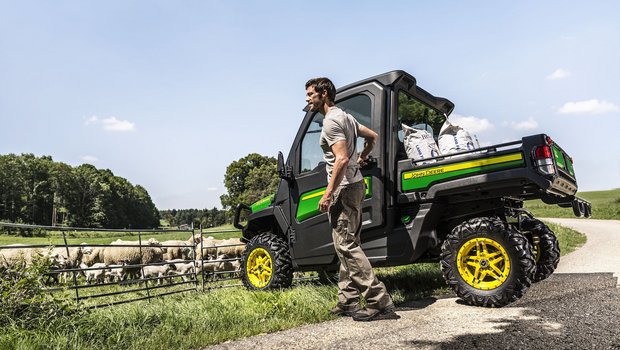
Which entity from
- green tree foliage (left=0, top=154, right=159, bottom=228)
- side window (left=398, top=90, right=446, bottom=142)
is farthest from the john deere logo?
green tree foliage (left=0, top=154, right=159, bottom=228)

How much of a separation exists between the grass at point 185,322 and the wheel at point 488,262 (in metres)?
0.81

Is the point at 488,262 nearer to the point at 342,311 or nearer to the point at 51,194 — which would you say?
the point at 342,311

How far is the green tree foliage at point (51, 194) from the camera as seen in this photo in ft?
268

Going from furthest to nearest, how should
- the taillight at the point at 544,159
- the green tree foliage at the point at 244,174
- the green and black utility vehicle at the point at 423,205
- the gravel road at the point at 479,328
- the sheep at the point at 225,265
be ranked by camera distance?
the green tree foliage at the point at 244,174 < the sheep at the point at 225,265 < the green and black utility vehicle at the point at 423,205 < the taillight at the point at 544,159 < the gravel road at the point at 479,328

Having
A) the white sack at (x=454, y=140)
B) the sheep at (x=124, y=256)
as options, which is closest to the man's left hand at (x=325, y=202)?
the white sack at (x=454, y=140)

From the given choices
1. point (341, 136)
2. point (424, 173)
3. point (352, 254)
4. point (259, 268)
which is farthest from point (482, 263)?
point (259, 268)

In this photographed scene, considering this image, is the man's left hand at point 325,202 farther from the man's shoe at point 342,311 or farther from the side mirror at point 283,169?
the side mirror at point 283,169

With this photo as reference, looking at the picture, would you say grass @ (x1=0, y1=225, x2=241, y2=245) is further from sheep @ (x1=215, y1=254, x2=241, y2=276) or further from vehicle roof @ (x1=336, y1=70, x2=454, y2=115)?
vehicle roof @ (x1=336, y1=70, x2=454, y2=115)

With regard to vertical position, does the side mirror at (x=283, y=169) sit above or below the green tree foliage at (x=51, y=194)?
below

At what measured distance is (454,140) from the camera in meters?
5.32

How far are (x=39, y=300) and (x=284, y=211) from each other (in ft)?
10.3

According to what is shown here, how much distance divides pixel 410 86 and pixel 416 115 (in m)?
0.54

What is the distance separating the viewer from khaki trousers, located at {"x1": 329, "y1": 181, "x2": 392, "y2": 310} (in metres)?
4.08

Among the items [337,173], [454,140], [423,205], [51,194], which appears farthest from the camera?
[51,194]
